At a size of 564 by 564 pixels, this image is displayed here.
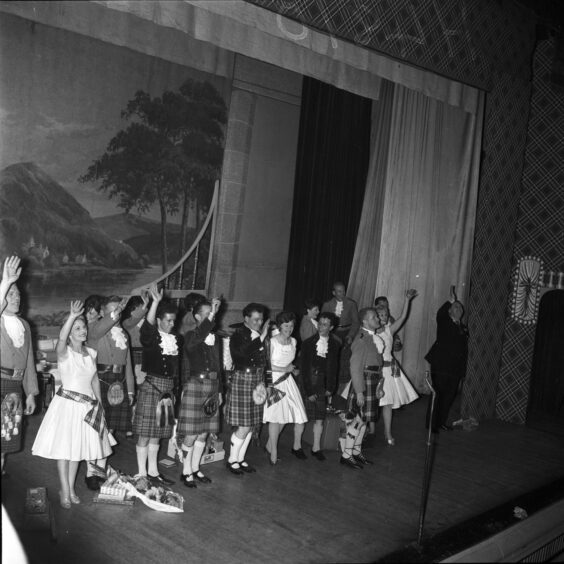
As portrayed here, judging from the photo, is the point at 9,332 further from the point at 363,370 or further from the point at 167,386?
the point at 363,370

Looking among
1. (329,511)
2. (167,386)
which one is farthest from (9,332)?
(329,511)

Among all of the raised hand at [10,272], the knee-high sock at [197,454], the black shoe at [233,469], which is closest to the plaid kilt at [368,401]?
the black shoe at [233,469]

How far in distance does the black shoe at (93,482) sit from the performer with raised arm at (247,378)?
137 centimetres

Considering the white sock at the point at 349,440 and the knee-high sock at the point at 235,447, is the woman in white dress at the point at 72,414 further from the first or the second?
the white sock at the point at 349,440

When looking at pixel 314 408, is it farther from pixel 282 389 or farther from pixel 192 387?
pixel 192 387

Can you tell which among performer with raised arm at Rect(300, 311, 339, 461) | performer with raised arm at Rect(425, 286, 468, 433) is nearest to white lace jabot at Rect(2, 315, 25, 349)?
performer with raised arm at Rect(300, 311, 339, 461)

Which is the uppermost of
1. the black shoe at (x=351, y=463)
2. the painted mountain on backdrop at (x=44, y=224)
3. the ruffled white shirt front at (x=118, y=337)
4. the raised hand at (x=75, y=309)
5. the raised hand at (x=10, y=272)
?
the painted mountain on backdrop at (x=44, y=224)

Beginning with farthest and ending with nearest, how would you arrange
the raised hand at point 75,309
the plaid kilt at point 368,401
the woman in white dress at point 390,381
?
the woman in white dress at point 390,381, the plaid kilt at point 368,401, the raised hand at point 75,309

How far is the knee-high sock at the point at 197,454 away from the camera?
682 centimetres

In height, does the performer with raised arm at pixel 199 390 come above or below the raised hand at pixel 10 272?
below

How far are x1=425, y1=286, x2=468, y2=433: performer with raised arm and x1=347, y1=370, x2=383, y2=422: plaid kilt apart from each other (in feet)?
4.96

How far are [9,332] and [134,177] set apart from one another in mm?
4062

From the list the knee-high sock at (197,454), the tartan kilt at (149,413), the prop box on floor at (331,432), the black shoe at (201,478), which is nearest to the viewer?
the tartan kilt at (149,413)

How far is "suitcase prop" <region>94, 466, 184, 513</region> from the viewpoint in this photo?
20.2 ft
